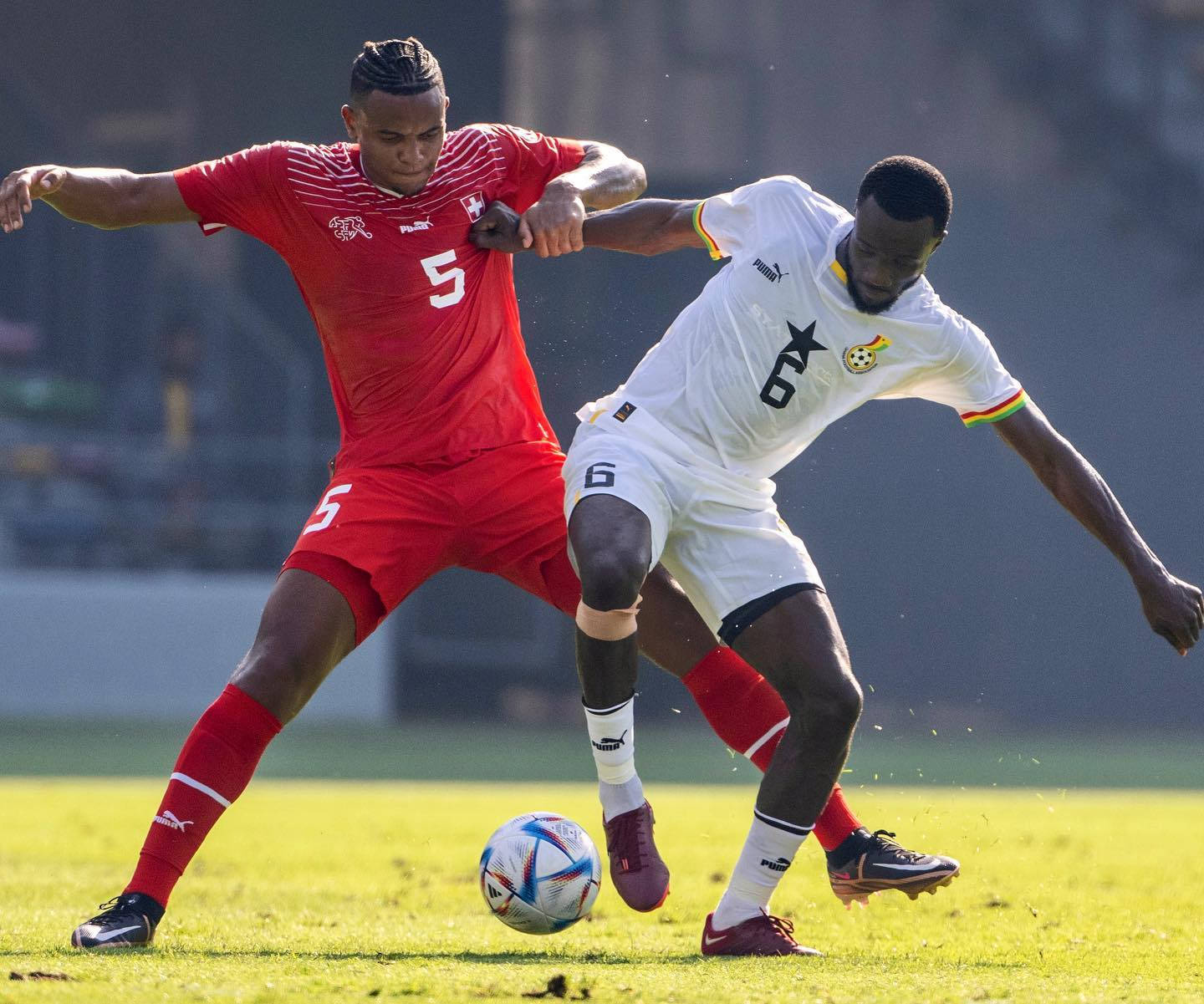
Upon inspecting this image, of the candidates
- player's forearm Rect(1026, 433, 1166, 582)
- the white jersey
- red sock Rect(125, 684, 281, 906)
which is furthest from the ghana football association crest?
red sock Rect(125, 684, 281, 906)

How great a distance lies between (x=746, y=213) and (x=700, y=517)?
933mm

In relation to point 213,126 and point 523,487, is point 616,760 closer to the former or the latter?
point 523,487

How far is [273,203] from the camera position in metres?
5.20

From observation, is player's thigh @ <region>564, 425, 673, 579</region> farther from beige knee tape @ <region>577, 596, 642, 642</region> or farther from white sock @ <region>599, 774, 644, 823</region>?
white sock @ <region>599, 774, 644, 823</region>

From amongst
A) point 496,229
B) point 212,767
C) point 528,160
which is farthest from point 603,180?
point 212,767

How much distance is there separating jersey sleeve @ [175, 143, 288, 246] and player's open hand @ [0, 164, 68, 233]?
15.5 inches

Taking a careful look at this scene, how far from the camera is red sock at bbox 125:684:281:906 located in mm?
4750

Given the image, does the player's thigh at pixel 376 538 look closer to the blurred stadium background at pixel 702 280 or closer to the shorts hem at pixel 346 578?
the shorts hem at pixel 346 578

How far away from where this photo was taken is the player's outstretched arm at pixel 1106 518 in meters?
4.70

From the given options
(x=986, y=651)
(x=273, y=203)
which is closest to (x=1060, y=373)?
(x=986, y=651)

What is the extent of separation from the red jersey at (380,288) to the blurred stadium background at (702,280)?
10.4 metres

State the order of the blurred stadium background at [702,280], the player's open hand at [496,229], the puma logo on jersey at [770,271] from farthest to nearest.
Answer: the blurred stadium background at [702,280]
the player's open hand at [496,229]
the puma logo on jersey at [770,271]

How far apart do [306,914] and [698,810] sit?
4257mm

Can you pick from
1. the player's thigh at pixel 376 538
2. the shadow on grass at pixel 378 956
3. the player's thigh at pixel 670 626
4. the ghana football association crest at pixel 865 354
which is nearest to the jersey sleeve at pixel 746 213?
the ghana football association crest at pixel 865 354
